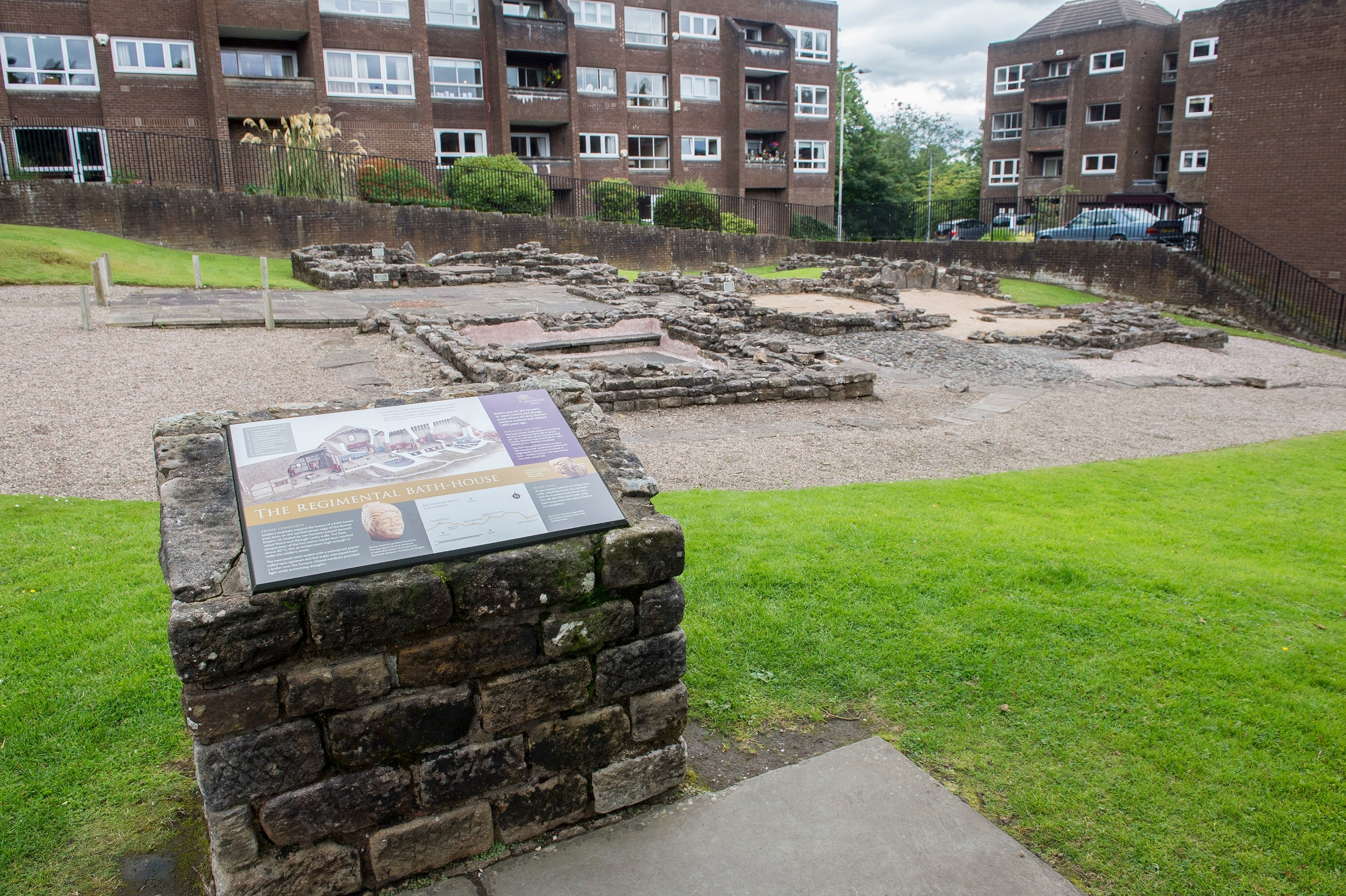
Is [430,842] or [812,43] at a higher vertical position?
[812,43]

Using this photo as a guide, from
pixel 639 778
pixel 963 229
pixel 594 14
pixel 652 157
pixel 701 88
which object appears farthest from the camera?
pixel 701 88

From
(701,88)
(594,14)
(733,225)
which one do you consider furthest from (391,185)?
(701,88)

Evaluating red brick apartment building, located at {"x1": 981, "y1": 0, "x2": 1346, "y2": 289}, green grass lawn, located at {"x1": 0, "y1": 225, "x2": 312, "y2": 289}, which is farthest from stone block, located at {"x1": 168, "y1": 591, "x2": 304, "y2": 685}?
red brick apartment building, located at {"x1": 981, "y1": 0, "x2": 1346, "y2": 289}

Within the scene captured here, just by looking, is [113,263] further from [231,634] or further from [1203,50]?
[1203,50]

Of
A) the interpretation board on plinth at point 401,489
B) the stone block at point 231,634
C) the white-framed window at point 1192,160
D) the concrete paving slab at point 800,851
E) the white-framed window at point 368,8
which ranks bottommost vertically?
the concrete paving slab at point 800,851

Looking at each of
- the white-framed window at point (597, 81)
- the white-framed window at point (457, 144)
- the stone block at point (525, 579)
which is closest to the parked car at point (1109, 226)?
the white-framed window at point (597, 81)

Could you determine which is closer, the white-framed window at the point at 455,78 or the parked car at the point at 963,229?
the white-framed window at the point at 455,78

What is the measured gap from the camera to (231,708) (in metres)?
2.49

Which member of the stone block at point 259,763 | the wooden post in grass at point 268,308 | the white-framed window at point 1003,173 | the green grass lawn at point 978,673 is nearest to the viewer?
the stone block at point 259,763

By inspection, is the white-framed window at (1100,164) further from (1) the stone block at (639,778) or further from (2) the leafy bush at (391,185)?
(1) the stone block at (639,778)

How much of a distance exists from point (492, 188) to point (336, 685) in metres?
26.5

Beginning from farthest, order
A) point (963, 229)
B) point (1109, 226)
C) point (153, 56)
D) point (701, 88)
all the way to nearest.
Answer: point (701, 88)
point (963, 229)
point (1109, 226)
point (153, 56)

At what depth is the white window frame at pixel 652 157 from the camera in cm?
3900

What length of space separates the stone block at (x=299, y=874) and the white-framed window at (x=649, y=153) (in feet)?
127
